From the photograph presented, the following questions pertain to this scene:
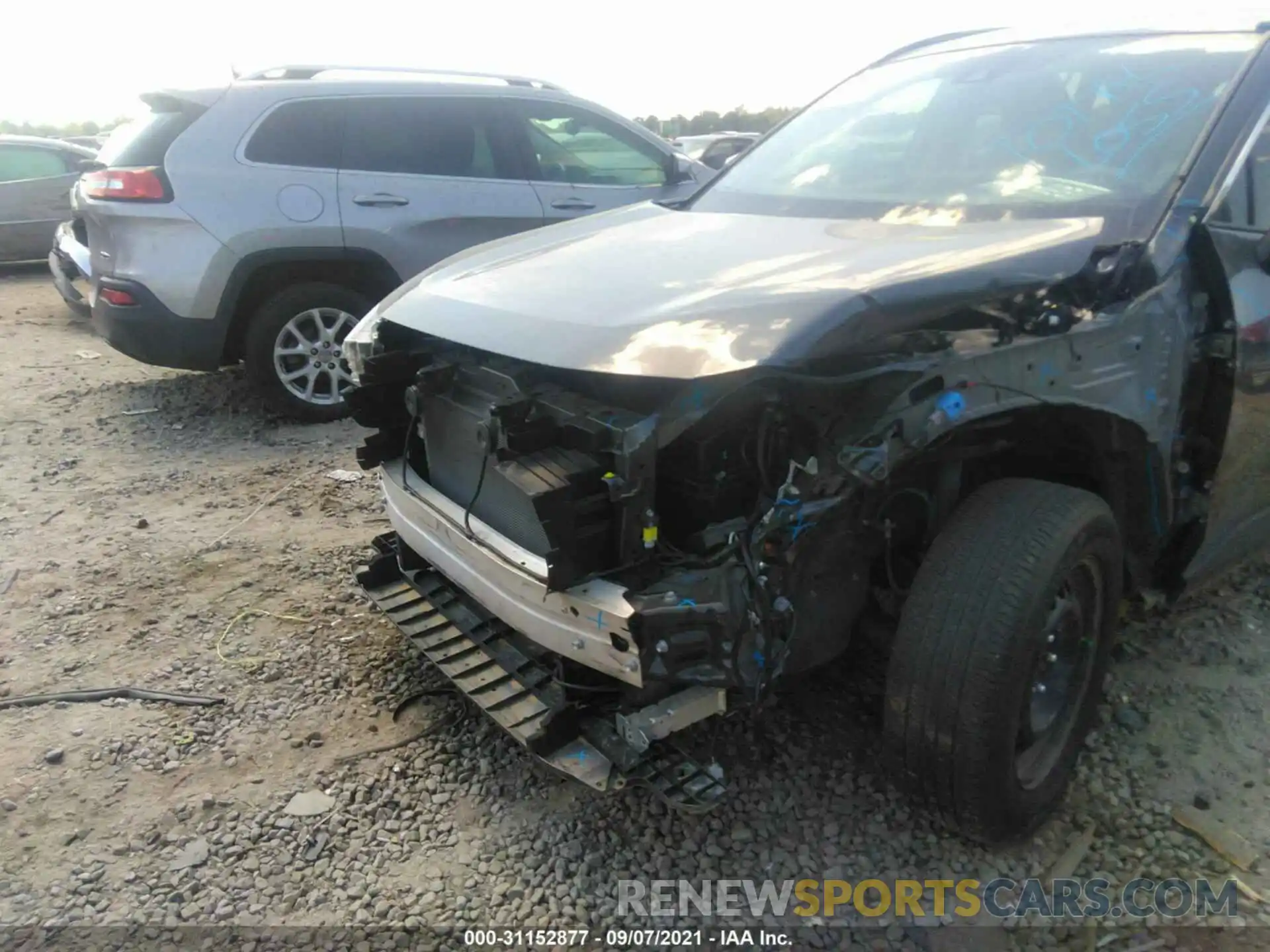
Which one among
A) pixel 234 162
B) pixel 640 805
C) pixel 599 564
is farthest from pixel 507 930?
pixel 234 162

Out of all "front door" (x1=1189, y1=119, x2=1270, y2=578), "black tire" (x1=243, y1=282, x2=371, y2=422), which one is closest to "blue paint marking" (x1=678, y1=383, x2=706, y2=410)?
"front door" (x1=1189, y1=119, x2=1270, y2=578)

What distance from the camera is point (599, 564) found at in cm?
214

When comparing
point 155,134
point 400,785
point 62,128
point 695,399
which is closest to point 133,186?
point 155,134

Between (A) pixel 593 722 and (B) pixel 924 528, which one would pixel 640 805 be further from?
(B) pixel 924 528

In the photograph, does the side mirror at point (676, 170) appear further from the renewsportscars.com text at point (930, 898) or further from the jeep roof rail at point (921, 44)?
the renewsportscars.com text at point (930, 898)

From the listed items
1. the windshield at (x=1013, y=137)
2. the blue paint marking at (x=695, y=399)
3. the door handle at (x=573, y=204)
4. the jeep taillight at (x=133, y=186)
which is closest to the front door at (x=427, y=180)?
the door handle at (x=573, y=204)

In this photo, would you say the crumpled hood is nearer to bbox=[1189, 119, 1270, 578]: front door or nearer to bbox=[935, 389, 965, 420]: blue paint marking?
bbox=[935, 389, 965, 420]: blue paint marking

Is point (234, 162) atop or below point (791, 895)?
atop

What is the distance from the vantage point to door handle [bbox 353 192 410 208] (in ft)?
18.2

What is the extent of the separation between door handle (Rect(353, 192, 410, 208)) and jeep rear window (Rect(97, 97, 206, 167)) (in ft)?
3.12

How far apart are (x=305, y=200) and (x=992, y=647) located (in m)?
4.67

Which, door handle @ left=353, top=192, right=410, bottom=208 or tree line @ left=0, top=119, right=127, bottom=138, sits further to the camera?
tree line @ left=0, top=119, right=127, bottom=138

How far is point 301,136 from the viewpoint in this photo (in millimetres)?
5504

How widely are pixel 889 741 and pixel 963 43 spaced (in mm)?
2694
